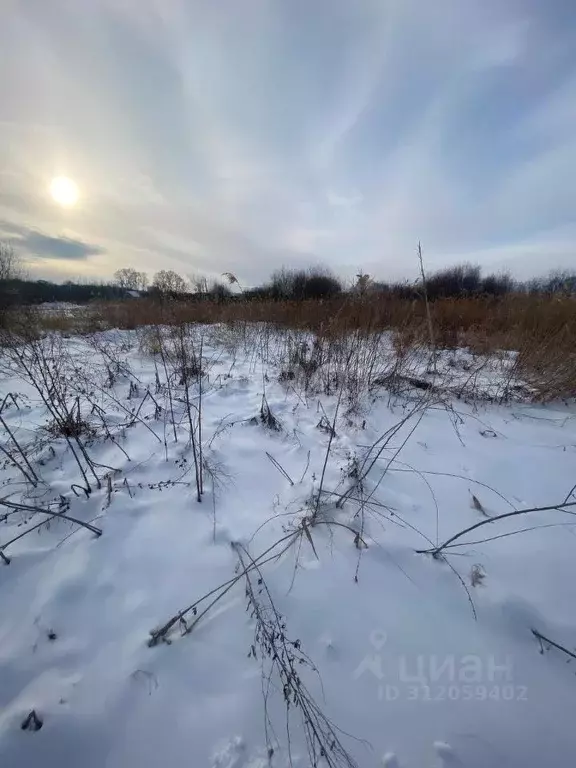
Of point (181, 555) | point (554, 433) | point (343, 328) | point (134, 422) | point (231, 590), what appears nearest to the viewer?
point (231, 590)

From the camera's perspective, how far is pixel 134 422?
214cm

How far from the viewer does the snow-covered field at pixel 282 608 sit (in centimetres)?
78

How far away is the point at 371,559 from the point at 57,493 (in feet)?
5.55

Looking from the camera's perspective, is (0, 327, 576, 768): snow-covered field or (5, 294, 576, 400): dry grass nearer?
(0, 327, 576, 768): snow-covered field

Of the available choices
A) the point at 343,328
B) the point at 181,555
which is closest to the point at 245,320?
the point at 343,328

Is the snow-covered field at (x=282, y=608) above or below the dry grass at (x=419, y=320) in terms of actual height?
below

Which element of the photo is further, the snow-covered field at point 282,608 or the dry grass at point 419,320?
the dry grass at point 419,320

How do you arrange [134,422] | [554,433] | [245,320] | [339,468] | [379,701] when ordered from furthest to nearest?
[245,320] < [554,433] < [134,422] < [339,468] < [379,701]

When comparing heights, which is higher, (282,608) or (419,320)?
(419,320)

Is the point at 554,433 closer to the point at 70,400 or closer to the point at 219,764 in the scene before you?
the point at 219,764

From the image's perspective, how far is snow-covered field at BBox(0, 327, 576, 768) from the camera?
78 centimetres

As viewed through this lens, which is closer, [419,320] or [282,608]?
[282,608]

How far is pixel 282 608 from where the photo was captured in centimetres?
105

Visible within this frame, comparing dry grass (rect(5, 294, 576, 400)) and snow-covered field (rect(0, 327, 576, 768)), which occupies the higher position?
dry grass (rect(5, 294, 576, 400))
